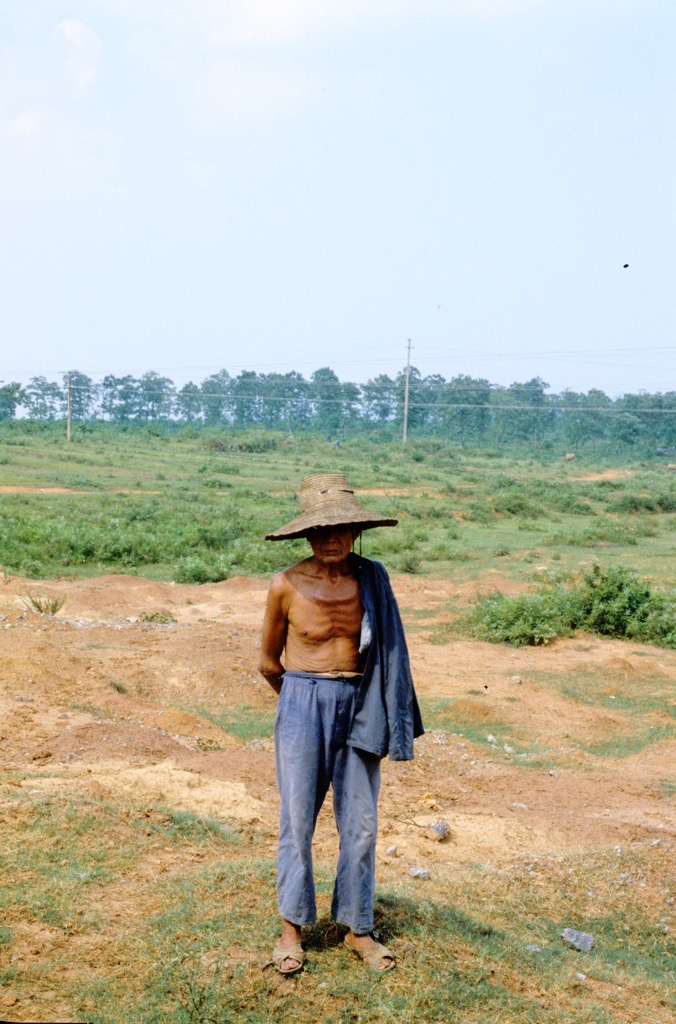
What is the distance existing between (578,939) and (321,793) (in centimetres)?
175

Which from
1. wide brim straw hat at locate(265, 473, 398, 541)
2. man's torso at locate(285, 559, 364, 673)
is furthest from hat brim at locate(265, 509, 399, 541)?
man's torso at locate(285, 559, 364, 673)

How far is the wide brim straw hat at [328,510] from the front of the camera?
12.5 ft

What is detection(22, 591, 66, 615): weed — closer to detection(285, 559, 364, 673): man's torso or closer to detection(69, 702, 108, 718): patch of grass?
detection(69, 702, 108, 718): patch of grass

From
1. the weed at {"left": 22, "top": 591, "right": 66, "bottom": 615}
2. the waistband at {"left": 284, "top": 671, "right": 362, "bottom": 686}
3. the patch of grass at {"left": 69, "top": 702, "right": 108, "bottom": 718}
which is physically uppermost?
the waistband at {"left": 284, "top": 671, "right": 362, "bottom": 686}

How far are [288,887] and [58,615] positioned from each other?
9132 millimetres

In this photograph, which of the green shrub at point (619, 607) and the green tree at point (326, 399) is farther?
the green tree at point (326, 399)

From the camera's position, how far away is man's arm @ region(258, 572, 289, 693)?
3939 mm

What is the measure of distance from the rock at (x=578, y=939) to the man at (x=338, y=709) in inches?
52.7

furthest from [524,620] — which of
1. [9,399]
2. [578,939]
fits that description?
[9,399]

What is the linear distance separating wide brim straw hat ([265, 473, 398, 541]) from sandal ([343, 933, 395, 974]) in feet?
5.12

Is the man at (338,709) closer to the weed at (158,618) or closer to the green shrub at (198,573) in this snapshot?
the weed at (158,618)

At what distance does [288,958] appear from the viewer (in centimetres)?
373

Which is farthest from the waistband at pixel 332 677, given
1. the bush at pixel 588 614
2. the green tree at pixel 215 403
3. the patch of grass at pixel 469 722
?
the green tree at pixel 215 403

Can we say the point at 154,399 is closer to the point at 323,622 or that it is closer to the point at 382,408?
the point at 382,408
